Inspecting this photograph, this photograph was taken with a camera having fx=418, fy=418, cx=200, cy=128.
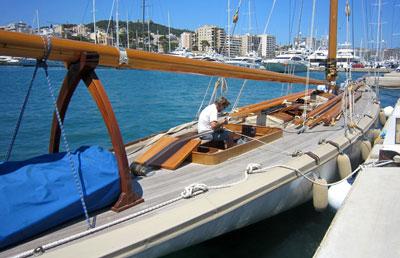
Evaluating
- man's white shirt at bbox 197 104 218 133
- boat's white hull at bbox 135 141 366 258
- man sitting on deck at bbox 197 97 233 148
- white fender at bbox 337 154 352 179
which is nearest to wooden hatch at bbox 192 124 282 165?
man sitting on deck at bbox 197 97 233 148

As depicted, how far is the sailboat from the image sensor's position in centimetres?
385

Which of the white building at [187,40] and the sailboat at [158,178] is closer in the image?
the sailboat at [158,178]

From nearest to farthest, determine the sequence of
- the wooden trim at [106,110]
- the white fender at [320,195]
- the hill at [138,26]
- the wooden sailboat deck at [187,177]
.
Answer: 1. the wooden sailboat deck at [187,177]
2. the wooden trim at [106,110]
3. the white fender at [320,195]
4. the hill at [138,26]

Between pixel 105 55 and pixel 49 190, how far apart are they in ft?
5.44

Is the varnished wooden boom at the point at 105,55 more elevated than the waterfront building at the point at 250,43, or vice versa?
the waterfront building at the point at 250,43

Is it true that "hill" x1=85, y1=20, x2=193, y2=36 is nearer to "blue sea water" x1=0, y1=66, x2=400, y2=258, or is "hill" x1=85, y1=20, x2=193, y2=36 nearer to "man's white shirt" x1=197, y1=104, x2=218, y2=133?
"blue sea water" x1=0, y1=66, x2=400, y2=258

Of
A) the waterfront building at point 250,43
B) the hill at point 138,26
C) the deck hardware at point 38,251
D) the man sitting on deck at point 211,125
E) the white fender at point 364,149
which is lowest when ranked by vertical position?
the white fender at point 364,149

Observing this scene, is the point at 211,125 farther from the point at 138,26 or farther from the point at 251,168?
the point at 138,26

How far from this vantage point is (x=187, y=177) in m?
5.86

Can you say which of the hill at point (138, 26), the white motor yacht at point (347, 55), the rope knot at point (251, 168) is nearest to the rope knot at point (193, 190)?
the rope knot at point (251, 168)

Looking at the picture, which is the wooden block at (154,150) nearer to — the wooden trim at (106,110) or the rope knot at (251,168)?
the rope knot at (251,168)

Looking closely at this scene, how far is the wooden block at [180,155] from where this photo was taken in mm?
6254

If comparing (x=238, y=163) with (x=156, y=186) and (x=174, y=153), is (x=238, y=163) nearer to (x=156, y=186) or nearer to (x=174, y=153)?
(x=174, y=153)

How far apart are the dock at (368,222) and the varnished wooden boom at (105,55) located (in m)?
2.70
